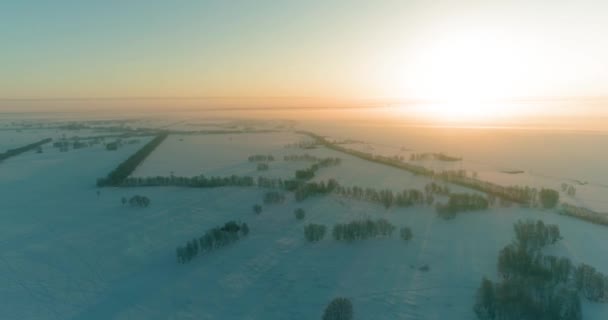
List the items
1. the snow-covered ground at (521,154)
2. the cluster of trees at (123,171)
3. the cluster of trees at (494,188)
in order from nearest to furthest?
the cluster of trees at (494,188) < the snow-covered ground at (521,154) < the cluster of trees at (123,171)

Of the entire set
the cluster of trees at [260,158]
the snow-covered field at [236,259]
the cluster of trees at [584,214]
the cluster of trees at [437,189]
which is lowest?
the snow-covered field at [236,259]

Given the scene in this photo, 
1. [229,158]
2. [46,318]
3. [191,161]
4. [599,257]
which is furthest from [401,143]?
[46,318]

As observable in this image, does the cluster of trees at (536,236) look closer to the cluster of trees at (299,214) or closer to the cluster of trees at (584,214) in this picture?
the cluster of trees at (584,214)

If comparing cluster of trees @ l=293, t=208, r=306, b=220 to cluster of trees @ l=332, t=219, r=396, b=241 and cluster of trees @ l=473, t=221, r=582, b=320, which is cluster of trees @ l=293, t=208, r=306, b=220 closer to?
cluster of trees @ l=332, t=219, r=396, b=241

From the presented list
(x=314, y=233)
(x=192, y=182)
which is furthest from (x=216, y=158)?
(x=314, y=233)

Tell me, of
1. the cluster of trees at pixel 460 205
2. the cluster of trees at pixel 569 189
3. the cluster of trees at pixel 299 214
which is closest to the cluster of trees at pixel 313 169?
the cluster of trees at pixel 299 214

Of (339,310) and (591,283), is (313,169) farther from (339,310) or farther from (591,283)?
(591,283)
